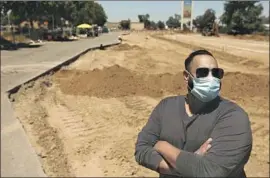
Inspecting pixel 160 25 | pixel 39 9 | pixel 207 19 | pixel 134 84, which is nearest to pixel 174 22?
pixel 160 25

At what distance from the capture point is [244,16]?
61562mm

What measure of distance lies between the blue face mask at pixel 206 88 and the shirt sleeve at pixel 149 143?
0.95 ft

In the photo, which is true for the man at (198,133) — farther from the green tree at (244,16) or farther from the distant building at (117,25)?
the green tree at (244,16)

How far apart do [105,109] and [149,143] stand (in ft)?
51.0

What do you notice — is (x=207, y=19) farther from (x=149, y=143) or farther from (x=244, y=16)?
(x=149, y=143)

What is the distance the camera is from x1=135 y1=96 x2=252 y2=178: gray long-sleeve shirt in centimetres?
235

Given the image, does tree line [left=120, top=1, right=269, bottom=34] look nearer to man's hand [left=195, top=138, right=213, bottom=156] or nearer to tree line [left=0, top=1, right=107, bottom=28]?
tree line [left=0, top=1, right=107, bottom=28]

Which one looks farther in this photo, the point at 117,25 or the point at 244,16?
the point at 244,16

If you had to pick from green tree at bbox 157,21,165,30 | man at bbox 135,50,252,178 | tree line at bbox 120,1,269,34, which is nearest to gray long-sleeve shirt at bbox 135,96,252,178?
man at bbox 135,50,252,178

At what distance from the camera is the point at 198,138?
2.51m

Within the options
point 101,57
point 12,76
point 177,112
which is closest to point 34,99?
point 12,76

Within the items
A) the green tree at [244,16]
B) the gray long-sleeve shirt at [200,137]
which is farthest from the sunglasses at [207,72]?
the green tree at [244,16]

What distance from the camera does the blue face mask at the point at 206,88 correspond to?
248 centimetres

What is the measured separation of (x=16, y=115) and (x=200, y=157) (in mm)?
13625
